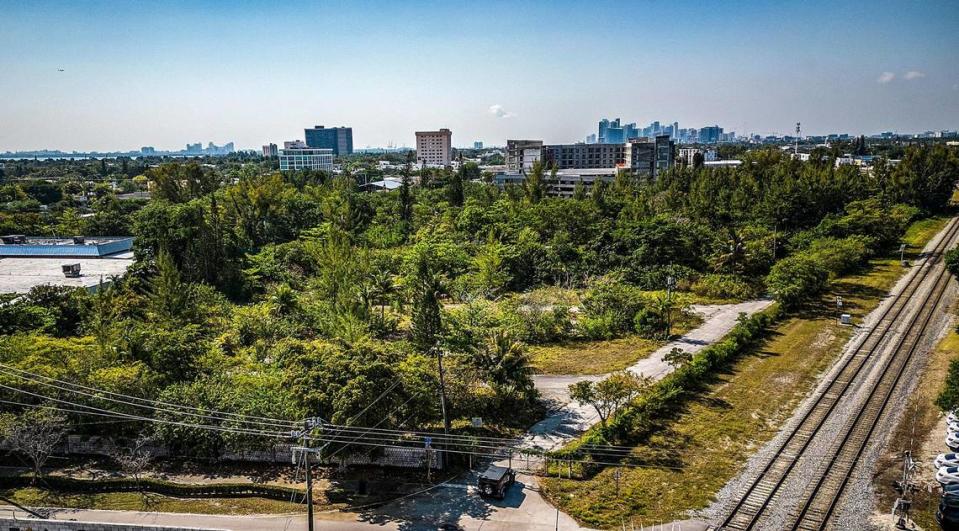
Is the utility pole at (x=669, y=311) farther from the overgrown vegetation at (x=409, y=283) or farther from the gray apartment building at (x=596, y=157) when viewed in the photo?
the gray apartment building at (x=596, y=157)

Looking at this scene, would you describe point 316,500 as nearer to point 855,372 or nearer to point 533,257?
point 855,372

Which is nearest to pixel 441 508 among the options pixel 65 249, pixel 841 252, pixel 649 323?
pixel 649 323

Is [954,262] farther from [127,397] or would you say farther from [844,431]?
[127,397]

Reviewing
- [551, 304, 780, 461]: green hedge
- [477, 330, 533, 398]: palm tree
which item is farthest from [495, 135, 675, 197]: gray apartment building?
[477, 330, 533, 398]: palm tree

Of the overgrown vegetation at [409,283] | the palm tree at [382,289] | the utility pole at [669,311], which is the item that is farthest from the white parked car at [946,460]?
the palm tree at [382,289]

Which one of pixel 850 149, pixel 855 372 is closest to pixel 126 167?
pixel 855 372

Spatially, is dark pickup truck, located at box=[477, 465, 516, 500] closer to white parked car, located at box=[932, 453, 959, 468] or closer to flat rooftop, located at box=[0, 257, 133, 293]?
white parked car, located at box=[932, 453, 959, 468]
